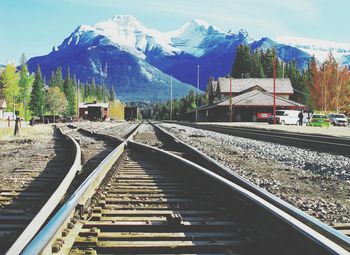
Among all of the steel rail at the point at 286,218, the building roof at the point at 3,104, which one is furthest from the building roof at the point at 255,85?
the steel rail at the point at 286,218

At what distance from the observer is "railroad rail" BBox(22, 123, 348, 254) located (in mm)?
3525

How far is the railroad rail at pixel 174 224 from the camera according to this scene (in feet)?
11.6

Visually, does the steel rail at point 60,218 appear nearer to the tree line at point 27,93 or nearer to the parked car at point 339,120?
the parked car at point 339,120

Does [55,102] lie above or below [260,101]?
above

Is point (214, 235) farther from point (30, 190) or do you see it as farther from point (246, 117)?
point (246, 117)

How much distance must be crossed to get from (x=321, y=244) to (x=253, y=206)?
4.73 feet

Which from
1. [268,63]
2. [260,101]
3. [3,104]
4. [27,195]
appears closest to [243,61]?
[268,63]

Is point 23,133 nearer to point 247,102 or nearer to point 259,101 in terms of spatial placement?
point 247,102

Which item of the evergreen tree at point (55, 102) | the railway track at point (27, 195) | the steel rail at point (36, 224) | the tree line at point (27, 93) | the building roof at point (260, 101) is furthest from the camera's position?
the evergreen tree at point (55, 102)

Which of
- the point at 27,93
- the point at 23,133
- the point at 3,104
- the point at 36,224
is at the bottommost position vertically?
the point at 23,133

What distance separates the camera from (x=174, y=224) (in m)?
4.50

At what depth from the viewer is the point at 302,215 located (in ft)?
13.2

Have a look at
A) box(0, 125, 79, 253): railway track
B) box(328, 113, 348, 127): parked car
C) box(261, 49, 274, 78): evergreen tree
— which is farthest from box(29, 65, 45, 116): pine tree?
box(0, 125, 79, 253): railway track

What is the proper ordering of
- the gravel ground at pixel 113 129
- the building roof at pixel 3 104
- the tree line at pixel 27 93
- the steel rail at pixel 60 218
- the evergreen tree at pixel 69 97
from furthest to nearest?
1. the evergreen tree at pixel 69 97
2. the building roof at pixel 3 104
3. the tree line at pixel 27 93
4. the gravel ground at pixel 113 129
5. the steel rail at pixel 60 218
